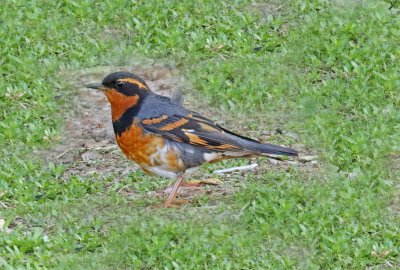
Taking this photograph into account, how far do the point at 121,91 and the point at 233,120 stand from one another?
2181mm

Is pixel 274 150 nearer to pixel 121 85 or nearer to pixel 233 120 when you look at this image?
pixel 121 85

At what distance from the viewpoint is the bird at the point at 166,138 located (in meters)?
10.6

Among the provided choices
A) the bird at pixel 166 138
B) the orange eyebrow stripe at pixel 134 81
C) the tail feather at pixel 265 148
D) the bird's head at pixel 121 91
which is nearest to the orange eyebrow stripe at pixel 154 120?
the bird at pixel 166 138

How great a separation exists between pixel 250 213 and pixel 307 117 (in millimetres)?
2677

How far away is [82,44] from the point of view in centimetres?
1393

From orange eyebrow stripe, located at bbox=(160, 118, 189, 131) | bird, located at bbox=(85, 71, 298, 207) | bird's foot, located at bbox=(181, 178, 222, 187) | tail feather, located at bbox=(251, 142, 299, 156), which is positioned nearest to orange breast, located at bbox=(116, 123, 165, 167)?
bird, located at bbox=(85, 71, 298, 207)

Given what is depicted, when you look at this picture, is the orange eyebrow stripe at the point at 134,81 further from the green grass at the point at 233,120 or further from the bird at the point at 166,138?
the green grass at the point at 233,120

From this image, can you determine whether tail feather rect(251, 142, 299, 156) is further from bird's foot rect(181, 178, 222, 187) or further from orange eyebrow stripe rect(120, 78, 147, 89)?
orange eyebrow stripe rect(120, 78, 147, 89)

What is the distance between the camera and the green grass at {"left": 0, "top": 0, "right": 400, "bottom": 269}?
9.53 m

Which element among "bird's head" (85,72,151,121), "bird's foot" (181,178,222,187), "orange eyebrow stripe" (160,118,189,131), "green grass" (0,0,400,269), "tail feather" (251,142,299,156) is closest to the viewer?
"green grass" (0,0,400,269)

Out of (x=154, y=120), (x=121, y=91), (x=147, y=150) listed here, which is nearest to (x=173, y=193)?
(x=147, y=150)

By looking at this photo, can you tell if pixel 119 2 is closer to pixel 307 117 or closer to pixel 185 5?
pixel 185 5

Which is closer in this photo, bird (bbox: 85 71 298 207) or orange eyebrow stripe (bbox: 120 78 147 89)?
bird (bbox: 85 71 298 207)

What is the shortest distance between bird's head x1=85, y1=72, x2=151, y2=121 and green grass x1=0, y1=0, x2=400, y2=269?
0.87 metres
